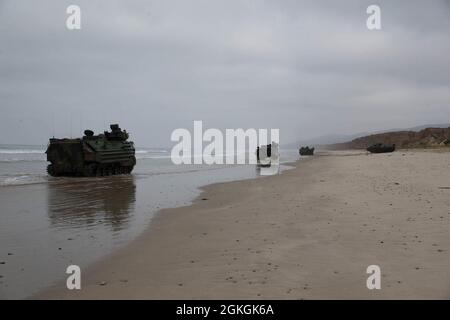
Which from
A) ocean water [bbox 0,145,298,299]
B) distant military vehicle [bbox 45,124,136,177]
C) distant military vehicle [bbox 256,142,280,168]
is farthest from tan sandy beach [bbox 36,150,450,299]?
distant military vehicle [bbox 256,142,280,168]

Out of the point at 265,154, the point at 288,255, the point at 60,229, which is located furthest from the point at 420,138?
the point at 288,255

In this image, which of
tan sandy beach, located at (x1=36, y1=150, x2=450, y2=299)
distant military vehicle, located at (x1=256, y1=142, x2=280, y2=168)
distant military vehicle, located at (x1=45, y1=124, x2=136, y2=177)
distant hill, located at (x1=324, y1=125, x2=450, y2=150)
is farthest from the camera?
distant hill, located at (x1=324, y1=125, x2=450, y2=150)

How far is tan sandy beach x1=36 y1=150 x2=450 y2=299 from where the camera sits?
4.73m

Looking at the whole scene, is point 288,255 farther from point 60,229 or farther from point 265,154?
point 265,154

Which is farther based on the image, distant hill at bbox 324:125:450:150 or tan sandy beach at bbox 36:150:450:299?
distant hill at bbox 324:125:450:150

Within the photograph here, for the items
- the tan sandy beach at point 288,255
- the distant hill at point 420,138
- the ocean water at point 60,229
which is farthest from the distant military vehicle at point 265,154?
the tan sandy beach at point 288,255

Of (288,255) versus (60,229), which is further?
(60,229)

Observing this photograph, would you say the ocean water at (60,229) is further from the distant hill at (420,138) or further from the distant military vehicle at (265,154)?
the distant hill at (420,138)

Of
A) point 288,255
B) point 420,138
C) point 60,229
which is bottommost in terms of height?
point 60,229

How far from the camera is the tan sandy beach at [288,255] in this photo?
4734mm

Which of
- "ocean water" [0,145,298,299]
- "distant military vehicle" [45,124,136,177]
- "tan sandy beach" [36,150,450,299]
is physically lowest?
"ocean water" [0,145,298,299]

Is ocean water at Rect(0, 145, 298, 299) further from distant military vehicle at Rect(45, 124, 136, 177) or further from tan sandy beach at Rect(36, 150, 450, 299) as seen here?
distant military vehicle at Rect(45, 124, 136, 177)

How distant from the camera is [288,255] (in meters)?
6.18

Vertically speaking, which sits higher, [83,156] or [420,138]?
[420,138]
